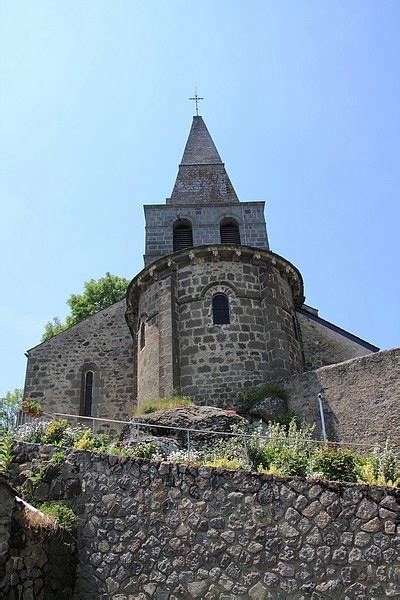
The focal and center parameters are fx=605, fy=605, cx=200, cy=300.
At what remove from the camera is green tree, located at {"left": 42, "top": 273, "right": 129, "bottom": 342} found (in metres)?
36.3

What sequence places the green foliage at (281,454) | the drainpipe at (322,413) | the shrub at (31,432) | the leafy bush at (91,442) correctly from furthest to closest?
the drainpipe at (322,413)
the shrub at (31,432)
the leafy bush at (91,442)
the green foliage at (281,454)

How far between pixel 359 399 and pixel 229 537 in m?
6.01

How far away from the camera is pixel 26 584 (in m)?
8.51

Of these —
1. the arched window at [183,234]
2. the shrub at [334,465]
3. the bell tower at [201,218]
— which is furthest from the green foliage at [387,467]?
the arched window at [183,234]

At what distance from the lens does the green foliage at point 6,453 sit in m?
10.7

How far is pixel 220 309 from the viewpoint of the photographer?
717 inches

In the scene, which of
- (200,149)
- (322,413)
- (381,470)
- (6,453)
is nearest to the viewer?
(381,470)

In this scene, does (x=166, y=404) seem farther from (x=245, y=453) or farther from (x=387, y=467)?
(x=387, y=467)

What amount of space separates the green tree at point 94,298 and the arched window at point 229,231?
897 cm

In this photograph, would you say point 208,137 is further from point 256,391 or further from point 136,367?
point 256,391

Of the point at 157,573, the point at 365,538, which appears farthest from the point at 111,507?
the point at 365,538

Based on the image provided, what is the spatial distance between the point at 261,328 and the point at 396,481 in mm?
8568

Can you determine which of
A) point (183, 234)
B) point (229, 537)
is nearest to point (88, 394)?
point (183, 234)

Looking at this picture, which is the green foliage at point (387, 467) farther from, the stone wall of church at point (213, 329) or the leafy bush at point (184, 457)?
the stone wall of church at point (213, 329)
